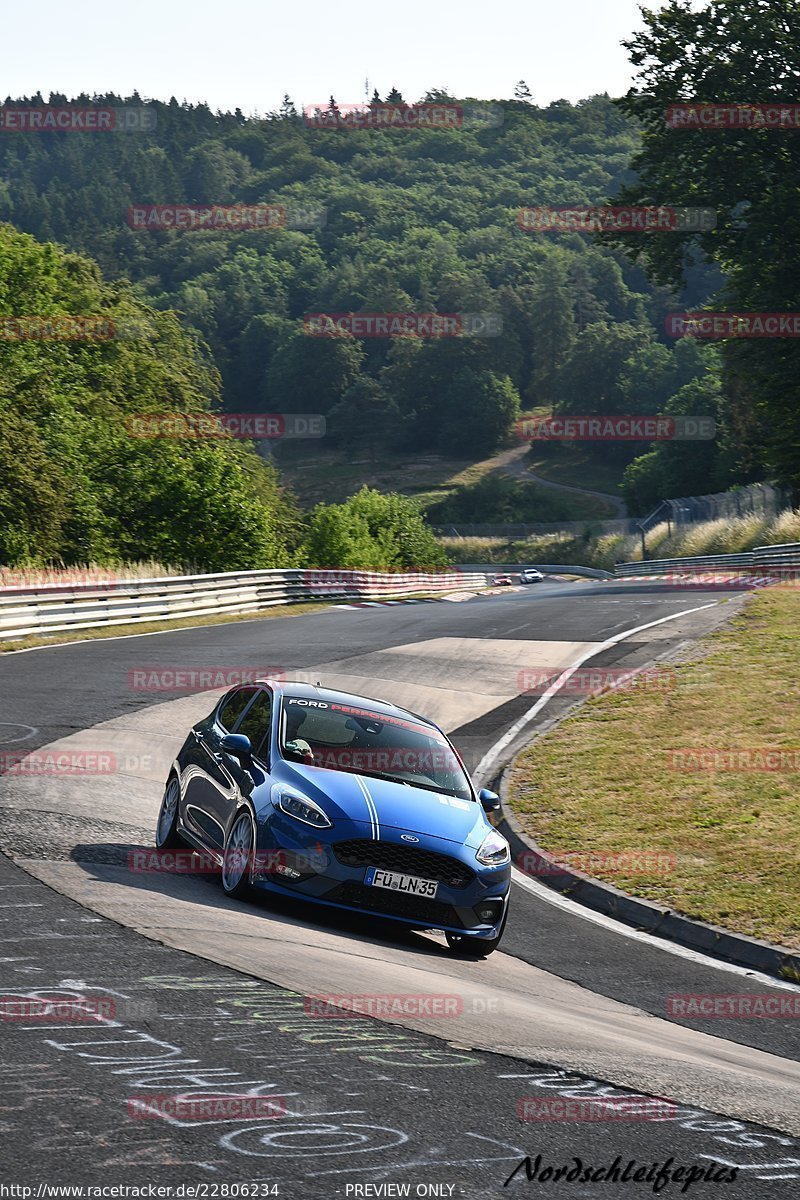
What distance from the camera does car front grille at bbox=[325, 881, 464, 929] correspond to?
866cm

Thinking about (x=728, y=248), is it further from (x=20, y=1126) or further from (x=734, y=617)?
(x=20, y=1126)

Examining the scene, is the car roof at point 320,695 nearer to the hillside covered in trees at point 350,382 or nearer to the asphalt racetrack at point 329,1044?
the asphalt racetrack at point 329,1044

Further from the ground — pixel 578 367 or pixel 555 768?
pixel 578 367

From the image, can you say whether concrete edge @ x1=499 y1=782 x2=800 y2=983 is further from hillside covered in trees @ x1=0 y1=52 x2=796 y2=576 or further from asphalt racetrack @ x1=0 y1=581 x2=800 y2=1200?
hillside covered in trees @ x1=0 y1=52 x2=796 y2=576

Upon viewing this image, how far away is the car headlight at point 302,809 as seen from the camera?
8742mm

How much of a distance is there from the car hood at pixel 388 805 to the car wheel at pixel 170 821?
1.51 metres

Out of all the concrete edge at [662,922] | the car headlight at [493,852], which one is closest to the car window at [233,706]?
the car headlight at [493,852]

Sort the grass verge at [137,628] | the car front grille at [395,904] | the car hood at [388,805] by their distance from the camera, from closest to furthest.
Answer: the car front grille at [395,904] < the car hood at [388,805] < the grass verge at [137,628]

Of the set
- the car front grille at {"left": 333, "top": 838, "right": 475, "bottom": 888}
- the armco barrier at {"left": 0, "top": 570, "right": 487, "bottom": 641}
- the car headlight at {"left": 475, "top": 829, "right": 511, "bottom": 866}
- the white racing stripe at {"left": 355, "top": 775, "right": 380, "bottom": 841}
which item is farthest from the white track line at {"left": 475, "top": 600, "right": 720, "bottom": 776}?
the armco barrier at {"left": 0, "top": 570, "right": 487, "bottom": 641}

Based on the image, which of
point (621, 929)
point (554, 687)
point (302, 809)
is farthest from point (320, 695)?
point (554, 687)

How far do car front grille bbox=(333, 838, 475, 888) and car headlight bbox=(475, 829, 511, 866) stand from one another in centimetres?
19

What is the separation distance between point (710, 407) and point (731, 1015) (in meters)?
116

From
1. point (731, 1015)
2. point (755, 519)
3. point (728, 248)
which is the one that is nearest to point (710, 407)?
point (755, 519)

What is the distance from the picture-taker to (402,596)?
178 ft
